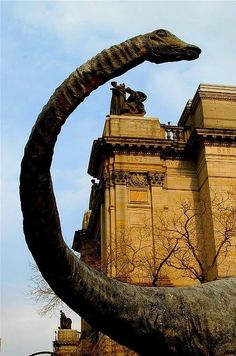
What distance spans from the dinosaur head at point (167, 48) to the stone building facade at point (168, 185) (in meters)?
23.3

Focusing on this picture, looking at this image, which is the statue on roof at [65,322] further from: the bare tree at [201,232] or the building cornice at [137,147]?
the bare tree at [201,232]

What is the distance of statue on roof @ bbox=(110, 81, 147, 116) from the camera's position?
33.8m

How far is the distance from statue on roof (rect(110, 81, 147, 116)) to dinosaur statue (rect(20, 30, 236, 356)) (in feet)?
99.5

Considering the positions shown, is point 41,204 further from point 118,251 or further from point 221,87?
point 221,87

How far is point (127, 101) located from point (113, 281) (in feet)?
102

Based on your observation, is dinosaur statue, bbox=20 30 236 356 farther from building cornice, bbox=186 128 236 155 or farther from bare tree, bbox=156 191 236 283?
building cornice, bbox=186 128 236 155

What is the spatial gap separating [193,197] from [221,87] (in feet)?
22.3

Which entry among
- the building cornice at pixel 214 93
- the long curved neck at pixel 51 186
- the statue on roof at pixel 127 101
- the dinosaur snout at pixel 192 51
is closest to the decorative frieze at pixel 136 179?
the statue on roof at pixel 127 101

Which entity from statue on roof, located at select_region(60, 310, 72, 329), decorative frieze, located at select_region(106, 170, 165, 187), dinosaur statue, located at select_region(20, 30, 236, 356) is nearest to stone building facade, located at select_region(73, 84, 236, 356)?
decorative frieze, located at select_region(106, 170, 165, 187)

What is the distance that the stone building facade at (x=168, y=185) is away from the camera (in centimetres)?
2839

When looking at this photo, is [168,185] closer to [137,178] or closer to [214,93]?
[137,178]

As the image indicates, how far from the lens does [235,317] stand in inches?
136

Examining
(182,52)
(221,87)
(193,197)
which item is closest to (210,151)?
(193,197)

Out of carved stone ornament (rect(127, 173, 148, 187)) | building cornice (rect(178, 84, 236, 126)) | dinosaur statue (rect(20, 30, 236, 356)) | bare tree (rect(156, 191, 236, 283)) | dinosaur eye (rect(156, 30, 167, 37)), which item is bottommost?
dinosaur statue (rect(20, 30, 236, 356))
